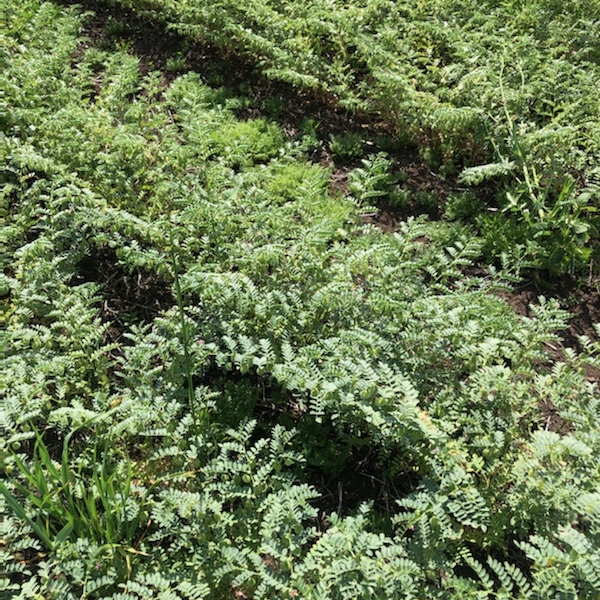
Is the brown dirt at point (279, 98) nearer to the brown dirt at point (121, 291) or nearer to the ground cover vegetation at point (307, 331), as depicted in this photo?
the ground cover vegetation at point (307, 331)

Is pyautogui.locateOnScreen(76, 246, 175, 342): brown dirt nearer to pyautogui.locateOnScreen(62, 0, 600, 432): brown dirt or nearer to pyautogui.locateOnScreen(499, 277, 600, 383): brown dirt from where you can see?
pyautogui.locateOnScreen(62, 0, 600, 432): brown dirt

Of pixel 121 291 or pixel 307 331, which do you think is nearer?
pixel 307 331

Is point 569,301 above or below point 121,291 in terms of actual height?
above

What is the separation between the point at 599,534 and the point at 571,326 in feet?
5.85

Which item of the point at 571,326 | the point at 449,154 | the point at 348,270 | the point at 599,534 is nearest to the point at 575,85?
the point at 449,154

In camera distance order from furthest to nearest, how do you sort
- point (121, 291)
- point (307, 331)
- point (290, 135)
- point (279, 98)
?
1. point (279, 98)
2. point (290, 135)
3. point (121, 291)
4. point (307, 331)

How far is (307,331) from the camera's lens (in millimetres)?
2861

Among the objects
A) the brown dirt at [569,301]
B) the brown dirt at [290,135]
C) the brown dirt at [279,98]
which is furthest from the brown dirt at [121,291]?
the brown dirt at [569,301]

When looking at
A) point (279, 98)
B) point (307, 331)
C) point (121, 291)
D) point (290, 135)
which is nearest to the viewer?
point (307, 331)

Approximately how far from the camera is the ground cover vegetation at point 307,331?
2.12 metres

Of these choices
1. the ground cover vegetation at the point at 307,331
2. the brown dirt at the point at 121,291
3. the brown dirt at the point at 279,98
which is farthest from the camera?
the brown dirt at the point at 279,98

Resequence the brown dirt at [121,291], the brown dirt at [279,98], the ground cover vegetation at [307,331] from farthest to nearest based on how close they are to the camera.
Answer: the brown dirt at [279,98] < the brown dirt at [121,291] < the ground cover vegetation at [307,331]

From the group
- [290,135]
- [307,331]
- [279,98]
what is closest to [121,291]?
[307,331]

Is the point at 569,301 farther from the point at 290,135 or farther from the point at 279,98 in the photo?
the point at 279,98
